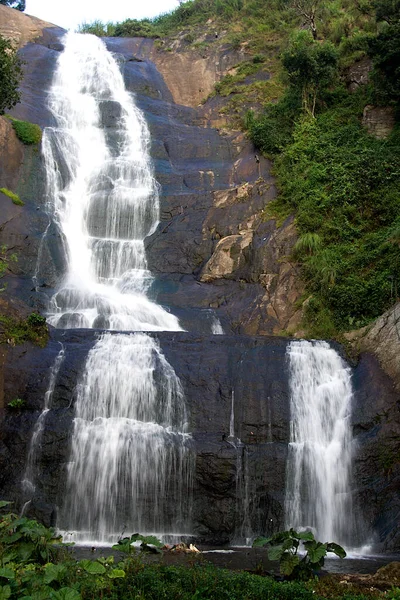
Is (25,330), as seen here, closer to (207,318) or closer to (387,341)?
(207,318)

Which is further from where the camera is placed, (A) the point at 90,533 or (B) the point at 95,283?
(B) the point at 95,283

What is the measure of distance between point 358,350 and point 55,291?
10.7 meters

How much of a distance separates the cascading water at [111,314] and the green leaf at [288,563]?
5041 mm

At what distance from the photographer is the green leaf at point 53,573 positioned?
6.29m

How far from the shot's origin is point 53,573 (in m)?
6.38

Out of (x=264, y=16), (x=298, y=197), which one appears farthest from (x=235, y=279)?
(x=264, y=16)

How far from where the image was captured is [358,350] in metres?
16.4

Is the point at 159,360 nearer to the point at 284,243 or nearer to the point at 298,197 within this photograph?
the point at 284,243

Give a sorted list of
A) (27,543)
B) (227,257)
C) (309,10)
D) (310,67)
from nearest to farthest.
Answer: (27,543)
(227,257)
(310,67)
(309,10)

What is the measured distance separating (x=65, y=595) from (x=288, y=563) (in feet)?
12.3

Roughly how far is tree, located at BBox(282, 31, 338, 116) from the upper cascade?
806 centimetres

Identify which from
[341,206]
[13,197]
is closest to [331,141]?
[341,206]

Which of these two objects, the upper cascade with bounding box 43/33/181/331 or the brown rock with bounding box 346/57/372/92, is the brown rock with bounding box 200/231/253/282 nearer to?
the upper cascade with bounding box 43/33/181/331

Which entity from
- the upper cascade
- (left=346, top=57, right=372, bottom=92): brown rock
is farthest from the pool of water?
(left=346, top=57, right=372, bottom=92): brown rock
